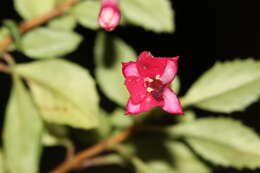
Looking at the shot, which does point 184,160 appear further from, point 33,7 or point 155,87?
point 33,7

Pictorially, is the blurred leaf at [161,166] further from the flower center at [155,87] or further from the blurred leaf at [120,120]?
the flower center at [155,87]

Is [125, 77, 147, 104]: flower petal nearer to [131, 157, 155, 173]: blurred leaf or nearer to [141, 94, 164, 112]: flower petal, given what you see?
[141, 94, 164, 112]: flower petal

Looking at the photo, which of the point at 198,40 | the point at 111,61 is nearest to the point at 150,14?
the point at 111,61

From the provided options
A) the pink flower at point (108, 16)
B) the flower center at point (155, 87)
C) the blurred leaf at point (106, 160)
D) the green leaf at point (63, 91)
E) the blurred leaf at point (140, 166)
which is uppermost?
the pink flower at point (108, 16)

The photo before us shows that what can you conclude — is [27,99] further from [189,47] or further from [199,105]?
[189,47]

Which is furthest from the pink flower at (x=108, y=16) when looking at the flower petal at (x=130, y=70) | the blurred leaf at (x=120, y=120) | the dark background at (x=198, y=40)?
the dark background at (x=198, y=40)

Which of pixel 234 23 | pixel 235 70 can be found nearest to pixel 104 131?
pixel 235 70

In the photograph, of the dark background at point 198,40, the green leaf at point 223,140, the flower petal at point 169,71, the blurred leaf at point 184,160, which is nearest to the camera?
the flower petal at point 169,71

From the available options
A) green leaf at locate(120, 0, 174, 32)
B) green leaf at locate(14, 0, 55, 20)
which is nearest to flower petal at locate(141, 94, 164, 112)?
green leaf at locate(120, 0, 174, 32)
